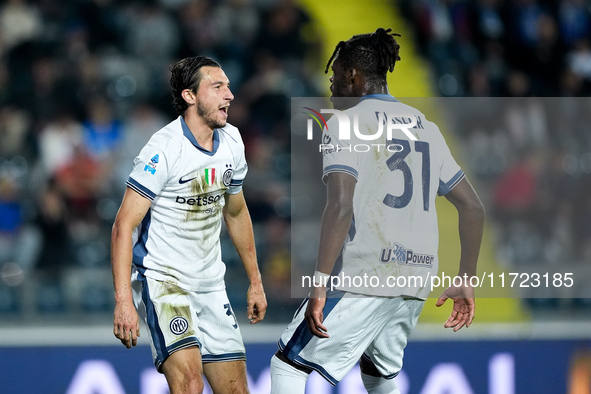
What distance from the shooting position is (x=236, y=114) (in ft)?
27.5

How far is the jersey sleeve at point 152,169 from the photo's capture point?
12.9 feet

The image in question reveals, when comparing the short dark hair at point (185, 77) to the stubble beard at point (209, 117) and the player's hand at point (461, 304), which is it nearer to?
the stubble beard at point (209, 117)

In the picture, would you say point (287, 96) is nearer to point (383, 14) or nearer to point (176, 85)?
point (383, 14)

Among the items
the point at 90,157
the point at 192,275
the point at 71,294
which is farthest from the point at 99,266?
the point at 192,275

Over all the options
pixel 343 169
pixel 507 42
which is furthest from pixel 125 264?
pixel 507 42

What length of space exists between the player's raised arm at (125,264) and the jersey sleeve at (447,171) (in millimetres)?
1488

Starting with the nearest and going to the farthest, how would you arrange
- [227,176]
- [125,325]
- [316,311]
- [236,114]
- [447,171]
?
[125,325]
[316,311]
[447,171]
[227,176]
[236,114]

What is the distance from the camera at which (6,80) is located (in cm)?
847

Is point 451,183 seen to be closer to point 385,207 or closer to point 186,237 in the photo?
point 385,207

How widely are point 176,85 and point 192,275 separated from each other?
39.2 inches

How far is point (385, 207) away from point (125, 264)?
1291 mm

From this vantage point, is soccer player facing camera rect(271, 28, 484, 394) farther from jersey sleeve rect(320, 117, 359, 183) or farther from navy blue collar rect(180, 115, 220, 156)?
navy blue collar rect(180, 115, 220, 156)

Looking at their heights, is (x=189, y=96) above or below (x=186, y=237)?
above

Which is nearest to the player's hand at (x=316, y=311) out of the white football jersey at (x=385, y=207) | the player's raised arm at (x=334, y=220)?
the player's raised arm at (x=334, y=220)
